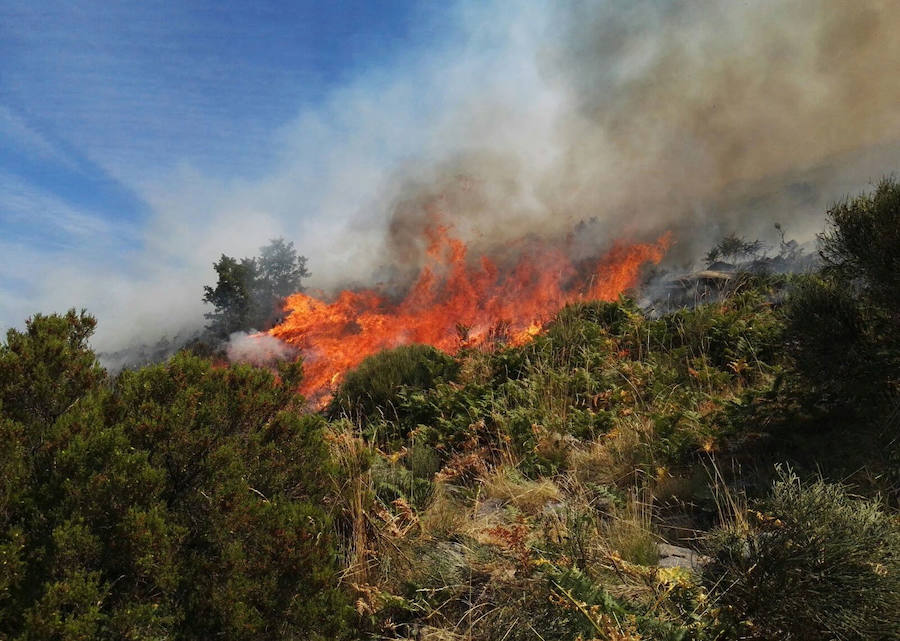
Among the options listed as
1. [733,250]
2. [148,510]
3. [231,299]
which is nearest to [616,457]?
[148,510]

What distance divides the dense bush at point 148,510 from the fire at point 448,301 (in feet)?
40.9

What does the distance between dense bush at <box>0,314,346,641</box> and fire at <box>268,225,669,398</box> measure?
12454 millimetres

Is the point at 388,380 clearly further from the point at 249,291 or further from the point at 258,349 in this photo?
the point at 249,291

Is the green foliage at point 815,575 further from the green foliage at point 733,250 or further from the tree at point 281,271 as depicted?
the tree at point 281,271

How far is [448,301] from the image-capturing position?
21.6m

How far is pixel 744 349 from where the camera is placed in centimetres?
659

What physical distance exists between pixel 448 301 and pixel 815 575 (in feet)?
63.8

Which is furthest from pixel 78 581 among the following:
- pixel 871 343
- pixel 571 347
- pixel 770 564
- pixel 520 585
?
pixel 571 347

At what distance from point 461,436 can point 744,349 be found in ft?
11.7

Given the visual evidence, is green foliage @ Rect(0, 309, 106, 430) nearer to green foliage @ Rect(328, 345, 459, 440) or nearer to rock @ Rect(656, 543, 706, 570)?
rock @ Rect(656, 543, 706, 570)

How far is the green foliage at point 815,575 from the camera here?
2.24m

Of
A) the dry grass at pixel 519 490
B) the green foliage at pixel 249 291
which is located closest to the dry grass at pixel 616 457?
the dry grass at pixel 519 490

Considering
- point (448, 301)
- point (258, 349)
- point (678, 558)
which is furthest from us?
point (258, 349)

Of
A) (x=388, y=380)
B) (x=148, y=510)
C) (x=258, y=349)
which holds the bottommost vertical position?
(x=148, y=510)
